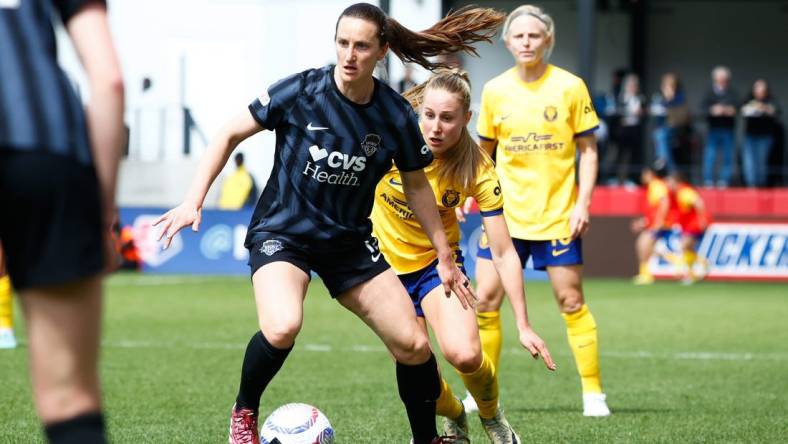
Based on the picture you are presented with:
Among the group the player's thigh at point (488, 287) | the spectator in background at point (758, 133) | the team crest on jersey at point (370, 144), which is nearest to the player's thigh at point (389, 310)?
the team crest on jersey at point (370, 144)

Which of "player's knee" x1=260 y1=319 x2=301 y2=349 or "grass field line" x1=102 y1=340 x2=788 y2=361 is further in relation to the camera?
"grass field line" x1=102 y1=340 x2=788 y2=361

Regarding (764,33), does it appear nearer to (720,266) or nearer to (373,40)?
(720,266)

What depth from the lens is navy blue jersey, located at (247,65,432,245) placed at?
17.5 feet

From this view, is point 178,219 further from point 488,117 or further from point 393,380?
point 393,380

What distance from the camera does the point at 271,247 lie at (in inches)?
215

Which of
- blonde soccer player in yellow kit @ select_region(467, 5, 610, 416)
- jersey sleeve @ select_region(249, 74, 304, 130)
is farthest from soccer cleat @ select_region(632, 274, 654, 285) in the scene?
jersey sleeve @ select_region(249, 74, 304, 130)

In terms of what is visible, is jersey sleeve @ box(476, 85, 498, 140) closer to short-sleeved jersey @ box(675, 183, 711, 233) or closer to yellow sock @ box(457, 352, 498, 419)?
yellow sock @ box(457, 352, 498, 419)

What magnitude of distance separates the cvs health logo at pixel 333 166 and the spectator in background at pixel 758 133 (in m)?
17.6

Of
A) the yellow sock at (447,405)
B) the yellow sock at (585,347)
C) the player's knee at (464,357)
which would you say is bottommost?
the yellow sock at (585,347)

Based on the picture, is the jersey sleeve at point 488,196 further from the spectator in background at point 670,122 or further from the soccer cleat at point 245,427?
the spectator in background at point 670,122

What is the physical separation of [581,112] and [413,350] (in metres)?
2.69

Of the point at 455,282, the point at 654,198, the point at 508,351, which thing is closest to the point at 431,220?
the point at 455,282

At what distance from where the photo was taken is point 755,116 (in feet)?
71.8

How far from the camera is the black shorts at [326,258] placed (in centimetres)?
545
